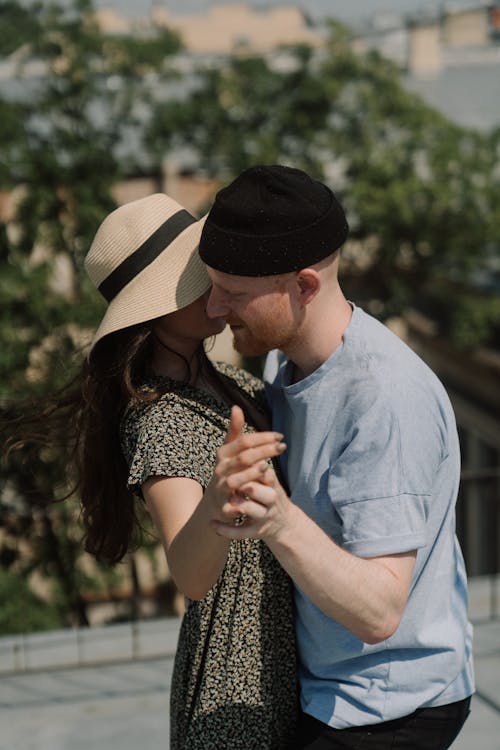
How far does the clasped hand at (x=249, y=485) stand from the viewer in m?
1.34

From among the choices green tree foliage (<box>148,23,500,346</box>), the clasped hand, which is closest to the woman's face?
the clasped hand

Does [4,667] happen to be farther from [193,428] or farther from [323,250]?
[323,250]

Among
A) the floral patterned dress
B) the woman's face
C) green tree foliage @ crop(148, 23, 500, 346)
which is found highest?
the woman's face

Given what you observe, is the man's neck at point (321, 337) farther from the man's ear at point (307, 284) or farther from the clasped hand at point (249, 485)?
the clasped hand at point (249, 485)

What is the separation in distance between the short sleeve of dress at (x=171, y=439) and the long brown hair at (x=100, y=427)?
1.6 inches

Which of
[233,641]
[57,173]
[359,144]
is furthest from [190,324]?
[359,144]

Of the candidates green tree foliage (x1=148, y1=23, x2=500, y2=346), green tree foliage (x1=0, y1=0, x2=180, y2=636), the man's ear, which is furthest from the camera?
green tree foliage (x1=148, y1=23, x2=500, y2=346)

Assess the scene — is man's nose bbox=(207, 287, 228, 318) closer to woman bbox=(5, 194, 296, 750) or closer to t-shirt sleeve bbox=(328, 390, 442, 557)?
woman bbox=(5, 194, 296, 750)

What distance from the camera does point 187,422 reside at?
1.76m

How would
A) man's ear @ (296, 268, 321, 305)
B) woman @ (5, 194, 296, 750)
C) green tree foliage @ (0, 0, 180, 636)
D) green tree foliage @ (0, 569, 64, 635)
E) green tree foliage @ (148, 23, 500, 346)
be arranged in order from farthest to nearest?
1. green tree foliage @ (148, 23, 500, 346)
2. green tree foliage @ (0, 0, 180, 636)
3. green tree foliage @ (0, 569, 64, 635)
4. woman @ (5, 194, 296, 750)
5. man's ear @ (296, 268, 321, 305)

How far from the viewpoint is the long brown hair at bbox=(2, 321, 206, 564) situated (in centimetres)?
184

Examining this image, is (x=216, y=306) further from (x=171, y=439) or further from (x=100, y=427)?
(x=100, y=427)

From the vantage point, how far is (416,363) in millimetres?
1670

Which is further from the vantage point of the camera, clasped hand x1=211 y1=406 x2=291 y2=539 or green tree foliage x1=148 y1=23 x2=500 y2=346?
green tree foliage x1=148 y1=23 x2=500 y2=346
